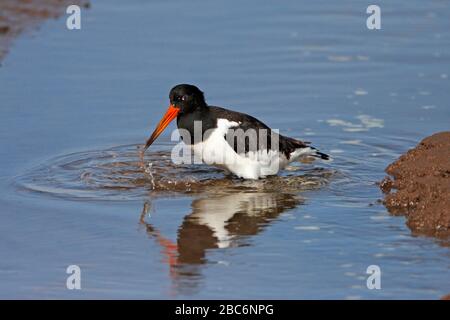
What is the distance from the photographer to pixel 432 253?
24.8 feet

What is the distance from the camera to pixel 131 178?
945 centimetres

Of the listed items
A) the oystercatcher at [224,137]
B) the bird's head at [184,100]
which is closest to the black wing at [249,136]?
the oystercatcher at [224,137]

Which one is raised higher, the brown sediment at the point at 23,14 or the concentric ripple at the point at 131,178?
the brown sediment at the point at 23,14

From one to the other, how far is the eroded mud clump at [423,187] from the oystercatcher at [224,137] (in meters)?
1.05

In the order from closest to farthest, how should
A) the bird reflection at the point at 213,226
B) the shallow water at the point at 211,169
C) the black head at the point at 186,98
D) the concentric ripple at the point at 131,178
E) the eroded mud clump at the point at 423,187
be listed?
1. the shallow water at the point at 211,169
2. the bird reflection at the point at 213,226
3. the eroded mud clump at the point at 423,187
4. the concentric ripple at the point at 131,178
5. the black head at the point at 186,98

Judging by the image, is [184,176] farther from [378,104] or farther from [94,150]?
[378,104]

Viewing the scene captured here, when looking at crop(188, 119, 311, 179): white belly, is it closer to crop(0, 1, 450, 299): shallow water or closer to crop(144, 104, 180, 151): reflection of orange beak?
crop(0, 1, 450, 299): shallow water

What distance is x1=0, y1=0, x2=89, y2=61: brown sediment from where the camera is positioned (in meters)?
13.0

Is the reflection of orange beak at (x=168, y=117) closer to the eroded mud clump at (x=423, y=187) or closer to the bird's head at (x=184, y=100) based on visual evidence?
the bird's head at (x=184, y=100)

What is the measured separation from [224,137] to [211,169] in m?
0.69

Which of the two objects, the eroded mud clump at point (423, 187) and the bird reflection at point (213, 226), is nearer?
the bird reflection at point (213, 226)

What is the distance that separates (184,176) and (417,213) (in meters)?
2.22

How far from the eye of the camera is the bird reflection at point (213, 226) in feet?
24.6

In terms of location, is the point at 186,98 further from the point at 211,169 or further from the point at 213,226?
the point at 213,226
